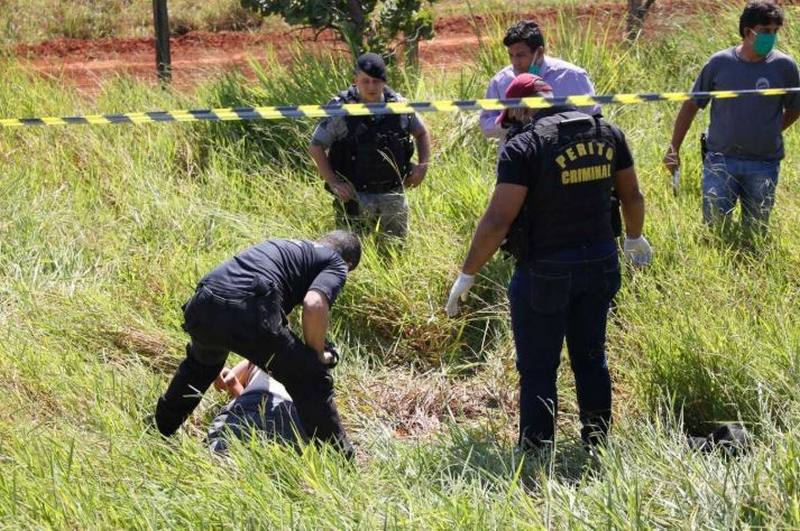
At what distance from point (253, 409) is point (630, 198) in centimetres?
175

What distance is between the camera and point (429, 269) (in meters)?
5.57

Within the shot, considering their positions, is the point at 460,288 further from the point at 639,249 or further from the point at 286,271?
the point at 639,249

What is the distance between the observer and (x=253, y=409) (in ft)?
15.0

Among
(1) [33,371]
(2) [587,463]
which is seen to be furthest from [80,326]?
(2) [587,463]

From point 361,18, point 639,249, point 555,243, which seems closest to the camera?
point 555,243

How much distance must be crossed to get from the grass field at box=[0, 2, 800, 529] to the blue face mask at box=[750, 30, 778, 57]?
2.82ft

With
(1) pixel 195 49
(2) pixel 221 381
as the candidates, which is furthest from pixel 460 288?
(1) pixel 195 49

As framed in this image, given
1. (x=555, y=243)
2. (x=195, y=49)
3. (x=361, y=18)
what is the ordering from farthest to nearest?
(x=195, y=49), (x=361, y=18), (x=555, y=243)

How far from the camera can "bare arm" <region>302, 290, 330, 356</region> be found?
4.27 m

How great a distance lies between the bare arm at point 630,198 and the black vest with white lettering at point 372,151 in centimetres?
174

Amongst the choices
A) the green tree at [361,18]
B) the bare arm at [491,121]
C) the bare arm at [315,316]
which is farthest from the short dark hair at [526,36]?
the green tree at [361,18]

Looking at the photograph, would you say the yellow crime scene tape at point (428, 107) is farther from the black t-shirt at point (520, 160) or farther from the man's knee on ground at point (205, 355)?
the man's knee on ground at point (205, 355)

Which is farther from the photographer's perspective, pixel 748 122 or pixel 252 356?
pixel 748 122

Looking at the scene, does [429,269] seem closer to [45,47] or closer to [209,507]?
[209,507]
